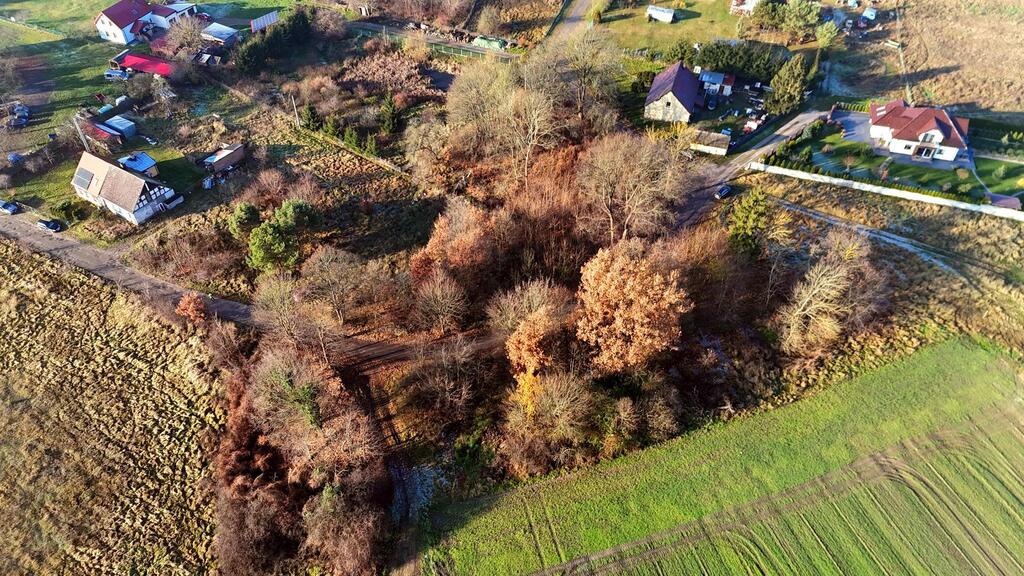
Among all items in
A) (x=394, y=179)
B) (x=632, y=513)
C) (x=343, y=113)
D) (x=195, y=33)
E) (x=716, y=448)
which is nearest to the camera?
(x=632, y=513)

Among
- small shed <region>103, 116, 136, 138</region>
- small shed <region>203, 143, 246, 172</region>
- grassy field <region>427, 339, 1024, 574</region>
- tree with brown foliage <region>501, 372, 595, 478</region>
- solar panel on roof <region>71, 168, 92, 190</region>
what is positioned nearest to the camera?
grassy field <region>427, 339, 1024, 574</region>

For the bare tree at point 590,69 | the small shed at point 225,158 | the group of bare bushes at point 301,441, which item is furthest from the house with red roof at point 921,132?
the small shed at point 225,158

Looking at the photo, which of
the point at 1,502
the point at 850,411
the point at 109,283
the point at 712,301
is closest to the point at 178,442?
the point at 1,502

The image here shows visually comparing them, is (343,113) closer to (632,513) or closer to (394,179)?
(394,179)

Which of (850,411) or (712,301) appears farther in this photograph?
(712,301)

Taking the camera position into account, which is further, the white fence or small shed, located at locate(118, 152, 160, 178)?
small shed, located at locate(118, 152, 160, 178)

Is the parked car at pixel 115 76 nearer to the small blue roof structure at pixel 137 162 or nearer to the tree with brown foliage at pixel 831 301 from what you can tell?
the small blue roof structure at pixel 137 162

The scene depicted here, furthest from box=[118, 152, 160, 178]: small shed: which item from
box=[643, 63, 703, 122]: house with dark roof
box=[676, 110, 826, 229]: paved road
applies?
box=[643, 63, 703, 122]: house with dark roof

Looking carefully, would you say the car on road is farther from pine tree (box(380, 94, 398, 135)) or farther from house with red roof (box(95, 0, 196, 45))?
house with red roof (box(95, 0, 196, 45))
